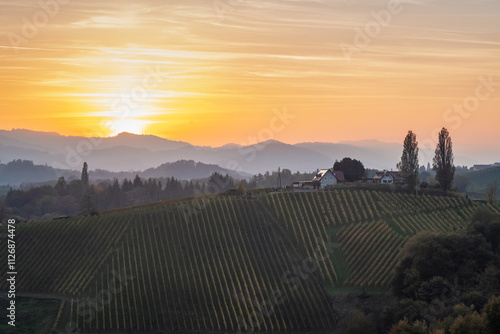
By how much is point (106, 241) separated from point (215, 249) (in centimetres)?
1133

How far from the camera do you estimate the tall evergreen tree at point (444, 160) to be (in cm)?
8338

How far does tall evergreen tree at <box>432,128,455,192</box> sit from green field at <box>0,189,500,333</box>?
6355 millimetres

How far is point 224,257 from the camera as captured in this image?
6600cm

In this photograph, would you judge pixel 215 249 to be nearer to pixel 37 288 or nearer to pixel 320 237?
pixel 320 237

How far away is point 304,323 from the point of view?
56.3 m

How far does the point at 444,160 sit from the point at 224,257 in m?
33.4

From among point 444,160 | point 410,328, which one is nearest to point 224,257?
point 410,328

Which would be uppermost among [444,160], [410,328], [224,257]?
[444,160]

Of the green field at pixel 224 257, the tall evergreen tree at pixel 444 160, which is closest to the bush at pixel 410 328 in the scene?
the green field at pixel 224 257

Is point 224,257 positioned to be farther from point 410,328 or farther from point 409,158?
point 409,158

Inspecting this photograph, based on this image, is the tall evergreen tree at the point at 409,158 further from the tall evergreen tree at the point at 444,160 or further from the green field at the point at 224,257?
the green field at the point at 224,257

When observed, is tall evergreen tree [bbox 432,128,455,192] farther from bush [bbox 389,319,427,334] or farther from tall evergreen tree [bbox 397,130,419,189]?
bush [bbox 389,319,427,334]

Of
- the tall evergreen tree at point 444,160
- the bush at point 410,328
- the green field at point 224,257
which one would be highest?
the tall evergreen tree at point 444,160

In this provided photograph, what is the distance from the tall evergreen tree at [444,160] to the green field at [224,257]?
20.8ft
